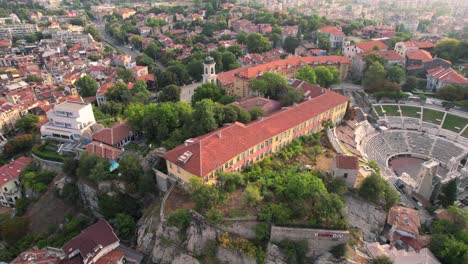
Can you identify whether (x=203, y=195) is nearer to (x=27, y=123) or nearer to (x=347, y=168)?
(x=347, y=168)

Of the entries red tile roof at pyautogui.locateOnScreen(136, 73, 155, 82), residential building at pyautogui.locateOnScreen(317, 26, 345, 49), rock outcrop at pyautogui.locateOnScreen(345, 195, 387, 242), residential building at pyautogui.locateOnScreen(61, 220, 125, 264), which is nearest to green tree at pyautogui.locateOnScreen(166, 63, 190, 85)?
red tile roof at pyautogui.locateOnScreen(136, 73, 155, 82)

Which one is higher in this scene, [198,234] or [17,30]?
[17,30]

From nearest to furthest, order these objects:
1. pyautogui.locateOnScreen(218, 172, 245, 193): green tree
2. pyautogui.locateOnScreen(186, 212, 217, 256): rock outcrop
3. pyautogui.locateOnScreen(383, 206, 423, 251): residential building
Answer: pyautogui.locateOnScreen(186, 212, 217, 256): rock outcrop, pyautogui.locateOnScreen(218, 172, 245, 193): green tree, pyautogui.locateOnScreen(383, 206, 423, 251): residential building

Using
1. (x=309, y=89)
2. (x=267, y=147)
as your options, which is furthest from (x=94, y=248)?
(x=309, y=89)

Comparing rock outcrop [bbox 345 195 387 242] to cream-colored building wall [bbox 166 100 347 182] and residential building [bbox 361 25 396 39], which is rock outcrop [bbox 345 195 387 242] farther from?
residential building [bbox 361 25 396 39]

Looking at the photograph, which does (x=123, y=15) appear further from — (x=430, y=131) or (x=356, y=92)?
(x=430, y=131)

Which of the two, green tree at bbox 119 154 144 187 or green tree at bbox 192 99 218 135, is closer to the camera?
green tree at bbox 119 154 144 187

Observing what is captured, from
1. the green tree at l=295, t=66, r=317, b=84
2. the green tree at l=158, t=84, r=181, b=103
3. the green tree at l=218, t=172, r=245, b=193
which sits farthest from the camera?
the green tree at l=158, t=84, r=181, b=103
